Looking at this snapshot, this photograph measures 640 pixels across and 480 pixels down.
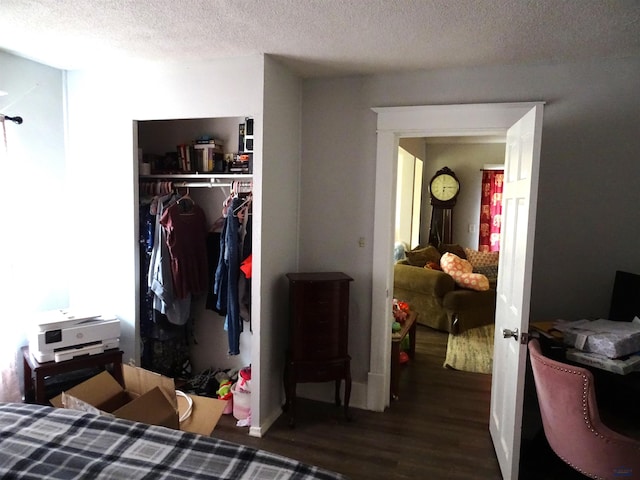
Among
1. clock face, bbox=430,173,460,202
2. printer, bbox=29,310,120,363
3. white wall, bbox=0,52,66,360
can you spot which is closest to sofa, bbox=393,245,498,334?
clock face, bbox=430,173,460,202

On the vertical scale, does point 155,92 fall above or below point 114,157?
above

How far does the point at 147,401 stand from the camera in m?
1.94

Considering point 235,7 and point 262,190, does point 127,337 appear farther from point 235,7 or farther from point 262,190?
point 235,7

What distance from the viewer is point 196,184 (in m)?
3.18

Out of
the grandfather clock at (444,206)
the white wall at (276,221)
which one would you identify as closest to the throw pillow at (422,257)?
the grandfather clock at (444,206)

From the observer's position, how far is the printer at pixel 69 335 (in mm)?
2676

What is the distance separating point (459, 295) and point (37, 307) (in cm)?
391

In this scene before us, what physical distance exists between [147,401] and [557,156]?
264cm

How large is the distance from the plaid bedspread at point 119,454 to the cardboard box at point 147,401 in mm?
319

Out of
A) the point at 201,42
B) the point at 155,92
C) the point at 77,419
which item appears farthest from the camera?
the point at 155,92

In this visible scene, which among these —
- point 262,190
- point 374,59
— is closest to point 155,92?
point 262,190

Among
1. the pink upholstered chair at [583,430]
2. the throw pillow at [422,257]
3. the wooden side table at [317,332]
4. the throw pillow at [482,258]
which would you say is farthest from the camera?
the throw pillow at [482,258]

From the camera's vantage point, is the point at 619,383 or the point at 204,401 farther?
the point at 204,401

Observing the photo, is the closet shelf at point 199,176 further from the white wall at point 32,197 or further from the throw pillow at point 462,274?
the throw pillow at point 462,274
